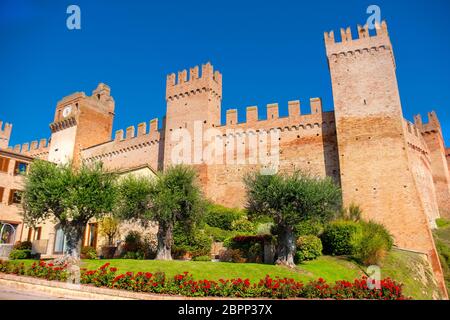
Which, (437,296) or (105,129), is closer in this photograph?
(437,296)

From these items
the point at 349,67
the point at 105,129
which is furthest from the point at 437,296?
the point at 105,129

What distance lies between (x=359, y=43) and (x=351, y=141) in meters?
7.19

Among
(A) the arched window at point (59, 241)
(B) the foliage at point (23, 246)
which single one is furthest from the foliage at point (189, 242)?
(B) the foliage at point (23, 246)

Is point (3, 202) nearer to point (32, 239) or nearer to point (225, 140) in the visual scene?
→ point (32, 239)

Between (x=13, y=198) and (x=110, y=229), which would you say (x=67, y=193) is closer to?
(x=110, y=229)

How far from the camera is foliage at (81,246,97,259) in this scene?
20047mm

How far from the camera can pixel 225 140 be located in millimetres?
30344

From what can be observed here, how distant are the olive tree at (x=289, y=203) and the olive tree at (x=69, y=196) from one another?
7.20 m

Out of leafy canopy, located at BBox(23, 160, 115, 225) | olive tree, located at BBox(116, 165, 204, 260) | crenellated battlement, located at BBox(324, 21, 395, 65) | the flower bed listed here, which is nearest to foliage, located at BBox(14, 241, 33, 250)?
leafy canopy, located at BBox(23, 160, 115, 225)

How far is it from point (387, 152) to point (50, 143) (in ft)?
121

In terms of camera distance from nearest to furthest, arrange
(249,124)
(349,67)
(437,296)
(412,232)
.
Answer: (437,296)
(412,232)
(349,67)
(249,124)

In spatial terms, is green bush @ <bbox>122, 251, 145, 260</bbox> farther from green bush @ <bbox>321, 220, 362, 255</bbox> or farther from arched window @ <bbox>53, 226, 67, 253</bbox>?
green bush @ <bbox>321, 220, 362, 255</bbox>

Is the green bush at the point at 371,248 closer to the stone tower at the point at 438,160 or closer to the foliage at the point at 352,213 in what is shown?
the foliage at the point at 352,213

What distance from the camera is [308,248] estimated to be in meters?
17.7
